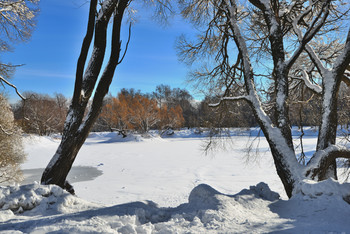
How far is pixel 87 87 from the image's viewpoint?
4.79 metres

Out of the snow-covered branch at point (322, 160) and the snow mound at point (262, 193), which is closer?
the snow mound at point (262, 193)

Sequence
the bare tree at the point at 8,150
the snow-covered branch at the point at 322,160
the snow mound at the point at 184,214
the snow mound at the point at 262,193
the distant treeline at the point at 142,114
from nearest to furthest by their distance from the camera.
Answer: the snow mound at the point at 184,214 < the snow mound at the point at 262,193 < the snow-covered branch at the point at 322,160 < the distant treeline at the point at 142,114 < the bare tree at the point at 8,150

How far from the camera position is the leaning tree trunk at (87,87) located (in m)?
4.50

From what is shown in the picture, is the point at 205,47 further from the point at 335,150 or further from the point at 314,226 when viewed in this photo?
the point at 314,226

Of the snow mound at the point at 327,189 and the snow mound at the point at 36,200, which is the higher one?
the snow mound at the point at 327,189

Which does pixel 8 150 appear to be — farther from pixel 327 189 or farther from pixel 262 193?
pixel 327 189

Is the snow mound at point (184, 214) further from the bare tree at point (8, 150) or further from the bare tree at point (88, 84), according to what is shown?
the bare tree at point (8, 150)

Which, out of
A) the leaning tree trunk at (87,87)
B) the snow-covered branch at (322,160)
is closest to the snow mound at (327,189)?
the snow-covered branch at (322,160)

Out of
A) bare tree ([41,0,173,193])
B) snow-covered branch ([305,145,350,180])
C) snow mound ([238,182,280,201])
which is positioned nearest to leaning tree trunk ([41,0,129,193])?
bare tree ([41,0,173,193])

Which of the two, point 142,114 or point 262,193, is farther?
point 142,114

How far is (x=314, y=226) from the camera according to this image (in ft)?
8.44

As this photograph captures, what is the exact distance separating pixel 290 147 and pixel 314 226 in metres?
2.27

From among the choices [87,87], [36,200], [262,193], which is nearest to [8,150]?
[87,87]

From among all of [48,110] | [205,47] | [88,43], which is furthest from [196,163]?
[48,110]
